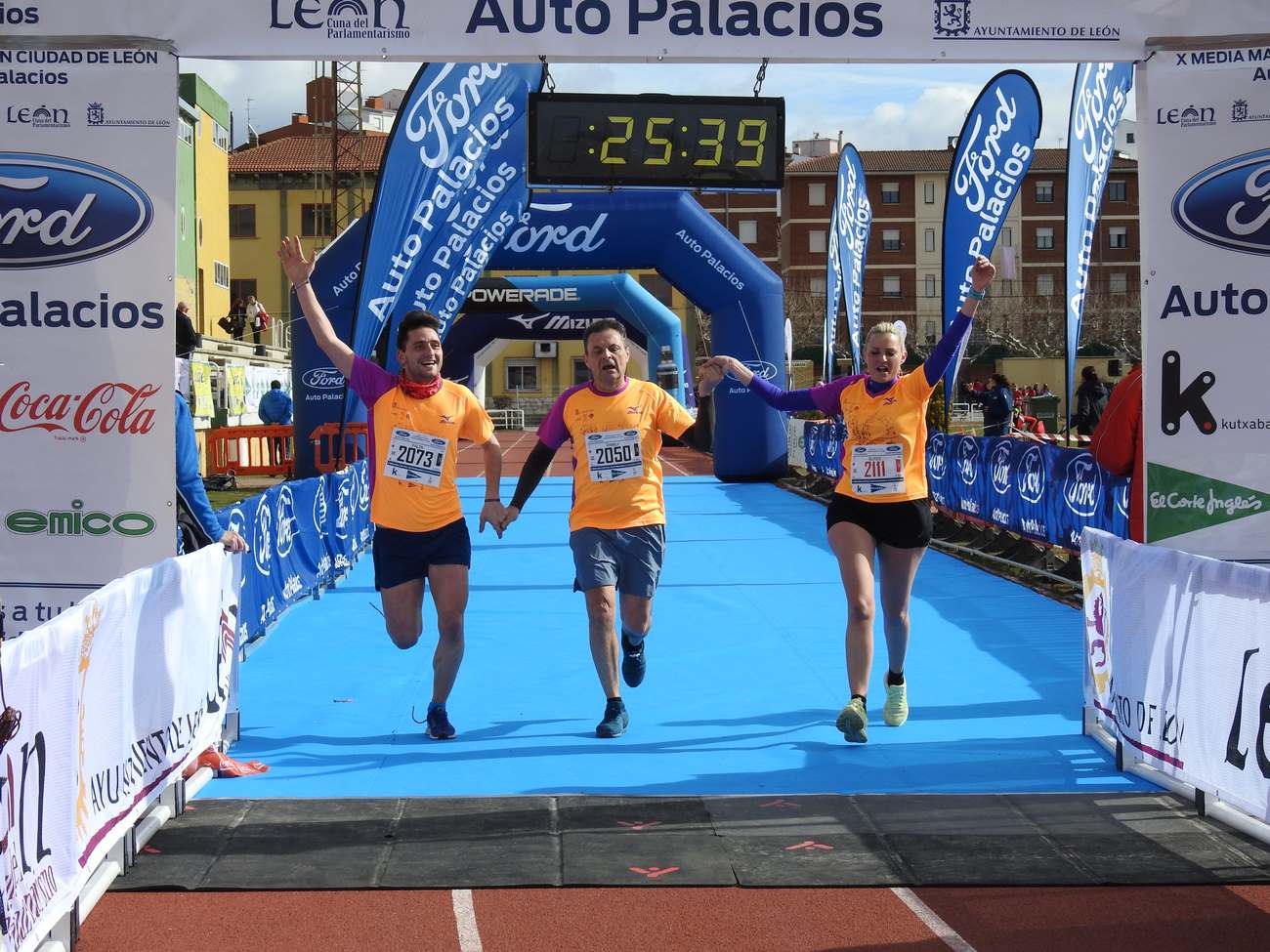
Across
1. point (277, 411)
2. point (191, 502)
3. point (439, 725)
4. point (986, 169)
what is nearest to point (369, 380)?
point (191, 502)

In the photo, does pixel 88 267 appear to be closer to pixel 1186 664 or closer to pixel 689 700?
pixel 689 700

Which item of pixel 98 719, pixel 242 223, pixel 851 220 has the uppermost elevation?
pixel 242 223

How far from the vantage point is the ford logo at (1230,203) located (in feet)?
19.4

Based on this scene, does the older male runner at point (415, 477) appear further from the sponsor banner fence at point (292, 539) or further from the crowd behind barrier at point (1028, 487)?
the crowd behind barrier at point (1028, 487)

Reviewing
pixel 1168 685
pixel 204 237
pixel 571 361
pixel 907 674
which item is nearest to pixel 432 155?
pixel 907 674

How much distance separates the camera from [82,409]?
18.9ft

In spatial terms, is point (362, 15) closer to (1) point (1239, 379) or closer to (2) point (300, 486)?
(1) point (1239, 379)

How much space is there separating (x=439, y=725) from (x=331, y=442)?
1402 centimetres

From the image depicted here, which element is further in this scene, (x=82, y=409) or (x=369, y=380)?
(x=369, y=380)

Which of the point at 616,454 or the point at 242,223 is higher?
the point at 242,223

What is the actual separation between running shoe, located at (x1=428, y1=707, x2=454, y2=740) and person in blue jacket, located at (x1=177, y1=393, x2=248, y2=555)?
3.87 feet

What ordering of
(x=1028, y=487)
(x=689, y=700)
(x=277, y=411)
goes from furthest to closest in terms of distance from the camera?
(x=277, y=411) < (x=1028, y=487) < (x=689, y=700)

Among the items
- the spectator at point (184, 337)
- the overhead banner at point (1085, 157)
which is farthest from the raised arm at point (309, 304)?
the overhead banner at point (1085, 157)

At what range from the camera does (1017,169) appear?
12.8 metres
